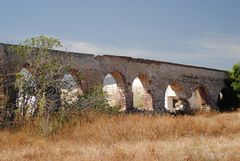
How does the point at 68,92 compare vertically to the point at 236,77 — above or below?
below

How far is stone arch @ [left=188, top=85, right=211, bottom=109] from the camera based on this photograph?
24.3 m

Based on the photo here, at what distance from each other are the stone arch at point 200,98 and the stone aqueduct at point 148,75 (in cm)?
7

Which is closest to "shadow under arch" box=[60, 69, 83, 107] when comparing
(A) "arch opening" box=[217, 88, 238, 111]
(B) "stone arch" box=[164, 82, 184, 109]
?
(B) "stone arch" box=[164, 82, 184, 109]

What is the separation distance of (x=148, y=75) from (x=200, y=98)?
600 centimetres

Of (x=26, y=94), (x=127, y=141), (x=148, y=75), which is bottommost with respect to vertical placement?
(x=127, y=141)

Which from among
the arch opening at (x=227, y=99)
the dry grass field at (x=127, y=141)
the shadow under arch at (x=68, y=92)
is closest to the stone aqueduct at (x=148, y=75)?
the arch opening at (x=227, y=99)

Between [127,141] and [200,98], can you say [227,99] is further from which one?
[127,141]

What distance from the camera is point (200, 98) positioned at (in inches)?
966

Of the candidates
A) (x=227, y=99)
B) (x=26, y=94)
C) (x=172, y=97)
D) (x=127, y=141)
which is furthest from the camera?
(x=172, y=97)

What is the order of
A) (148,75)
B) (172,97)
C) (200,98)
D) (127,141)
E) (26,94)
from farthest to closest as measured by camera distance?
(172,97)
(200,98)
(148,75)
(26,94)
(127,141)

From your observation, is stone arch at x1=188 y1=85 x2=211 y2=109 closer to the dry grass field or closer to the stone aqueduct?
the stone aqueduct

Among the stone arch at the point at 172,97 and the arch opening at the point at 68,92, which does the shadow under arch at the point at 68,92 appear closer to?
the arch opening at the point at 68,92

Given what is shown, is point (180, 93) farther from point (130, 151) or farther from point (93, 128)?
point (130, 151)

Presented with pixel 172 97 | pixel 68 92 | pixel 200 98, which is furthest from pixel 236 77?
→ pixel 68 92
